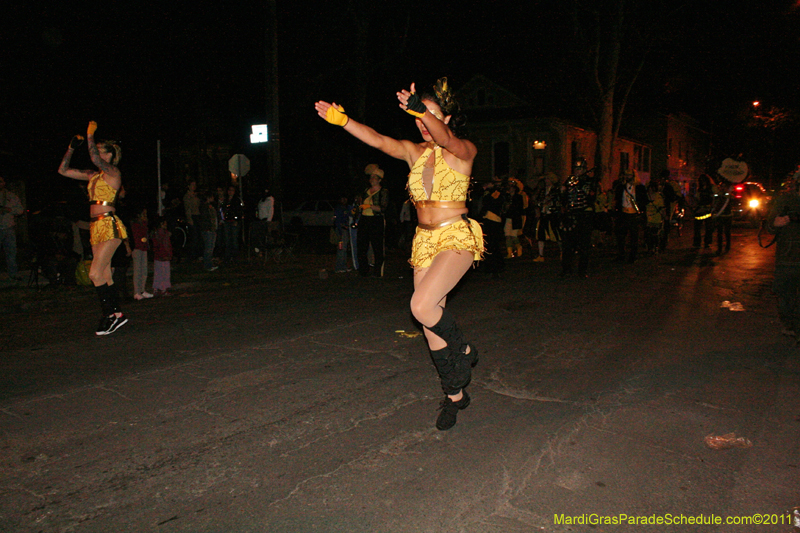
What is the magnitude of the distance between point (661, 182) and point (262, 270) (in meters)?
10.3

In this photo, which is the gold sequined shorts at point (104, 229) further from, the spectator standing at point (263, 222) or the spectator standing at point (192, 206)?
the spectator standing at point (263, 222)

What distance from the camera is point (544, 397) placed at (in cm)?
495

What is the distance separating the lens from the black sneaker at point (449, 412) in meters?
4.26

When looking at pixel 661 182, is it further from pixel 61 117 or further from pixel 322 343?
pixel 61 117

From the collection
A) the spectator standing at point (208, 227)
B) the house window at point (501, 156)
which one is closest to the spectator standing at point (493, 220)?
the spectator standing at point (208, 227)

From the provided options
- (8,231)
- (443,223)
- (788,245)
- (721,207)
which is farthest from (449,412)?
(721,207)

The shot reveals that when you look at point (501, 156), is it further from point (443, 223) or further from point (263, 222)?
point (443, 223)

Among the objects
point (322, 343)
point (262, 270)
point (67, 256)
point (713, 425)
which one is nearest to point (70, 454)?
point (322, 343)

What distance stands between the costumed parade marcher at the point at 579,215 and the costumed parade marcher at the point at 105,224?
7.44 metres

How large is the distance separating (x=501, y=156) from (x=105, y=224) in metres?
34.9

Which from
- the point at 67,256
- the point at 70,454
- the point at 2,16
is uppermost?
the point at 2,16

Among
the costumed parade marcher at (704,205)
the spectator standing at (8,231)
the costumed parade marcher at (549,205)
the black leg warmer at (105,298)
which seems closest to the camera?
the black leg warmer at (105,298)

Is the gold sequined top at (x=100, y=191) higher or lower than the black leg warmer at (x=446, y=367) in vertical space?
higher

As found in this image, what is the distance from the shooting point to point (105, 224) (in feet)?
23.8
